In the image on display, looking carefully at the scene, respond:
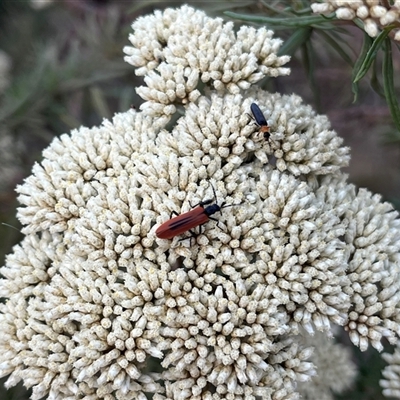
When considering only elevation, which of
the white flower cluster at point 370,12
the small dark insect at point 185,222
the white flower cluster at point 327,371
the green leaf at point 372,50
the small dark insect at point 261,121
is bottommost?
the white flower cluster at point 327,371

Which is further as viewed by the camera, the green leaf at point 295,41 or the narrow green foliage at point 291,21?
the green leaf at point 295,41

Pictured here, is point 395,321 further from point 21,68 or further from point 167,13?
point 21,68

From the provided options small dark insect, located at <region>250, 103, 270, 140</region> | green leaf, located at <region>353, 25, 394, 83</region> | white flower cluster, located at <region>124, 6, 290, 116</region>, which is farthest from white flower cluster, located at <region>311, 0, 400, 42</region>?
small dark insect, located at <region>250, 103, 270, 140</region>

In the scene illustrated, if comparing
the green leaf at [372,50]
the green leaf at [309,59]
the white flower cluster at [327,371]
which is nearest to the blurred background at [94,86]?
the green leaf at [309,59]

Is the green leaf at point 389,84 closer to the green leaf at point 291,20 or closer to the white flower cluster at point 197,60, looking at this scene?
the green leaf at point 291,20

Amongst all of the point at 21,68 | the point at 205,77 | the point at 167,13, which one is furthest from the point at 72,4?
the point at 205,77

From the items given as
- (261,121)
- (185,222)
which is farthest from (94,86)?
(185,222)
